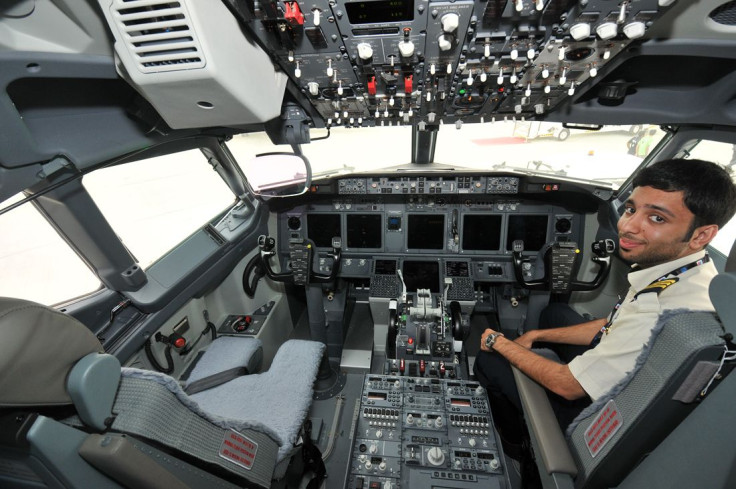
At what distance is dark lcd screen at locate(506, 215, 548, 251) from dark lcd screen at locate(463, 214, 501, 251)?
127 mm

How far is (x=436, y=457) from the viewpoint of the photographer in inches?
65.9

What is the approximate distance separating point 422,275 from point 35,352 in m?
2.97

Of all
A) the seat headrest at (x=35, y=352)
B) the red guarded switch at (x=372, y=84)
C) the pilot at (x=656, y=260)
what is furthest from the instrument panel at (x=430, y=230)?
the seat headrest at (x=35, y=352)

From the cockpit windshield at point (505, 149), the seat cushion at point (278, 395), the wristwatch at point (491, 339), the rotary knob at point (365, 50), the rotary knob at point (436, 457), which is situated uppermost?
the rotary knob at point (365, 50)

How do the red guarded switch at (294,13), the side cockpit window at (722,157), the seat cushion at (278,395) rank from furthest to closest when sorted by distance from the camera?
the side cockpit window at (722,157)
the seat cushion at (278,395)
the red guarded switch at (294,13)

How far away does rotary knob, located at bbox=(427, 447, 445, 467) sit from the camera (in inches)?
65.8

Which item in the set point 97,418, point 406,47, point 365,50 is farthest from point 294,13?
point 97,418

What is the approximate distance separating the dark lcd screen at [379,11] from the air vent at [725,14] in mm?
1207

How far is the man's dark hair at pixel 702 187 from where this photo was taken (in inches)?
53.3

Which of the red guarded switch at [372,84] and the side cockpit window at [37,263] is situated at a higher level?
the red guarded switch at [372,84]

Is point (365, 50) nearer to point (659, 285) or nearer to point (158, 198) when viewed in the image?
point (659, 285)

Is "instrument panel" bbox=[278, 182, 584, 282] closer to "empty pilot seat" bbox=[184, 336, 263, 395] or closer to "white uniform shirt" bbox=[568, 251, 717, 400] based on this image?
"empty pilot seat" bbox=[184, 336, 263, 395]

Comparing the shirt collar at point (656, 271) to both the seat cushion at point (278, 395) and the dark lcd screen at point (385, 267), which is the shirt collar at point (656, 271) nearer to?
the seat cushion at point (278, 395)

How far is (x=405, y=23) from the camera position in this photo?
1.27 m
